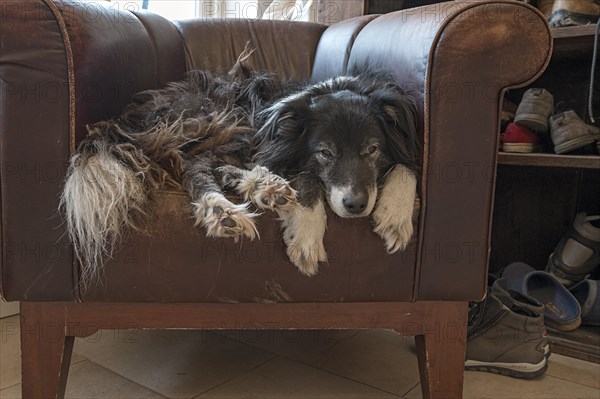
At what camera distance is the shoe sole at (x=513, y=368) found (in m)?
1.82

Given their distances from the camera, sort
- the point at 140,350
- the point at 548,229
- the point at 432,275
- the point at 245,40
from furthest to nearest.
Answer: the point at 548,229
the point at 245,40
the point at 140,350
the point at 432,275

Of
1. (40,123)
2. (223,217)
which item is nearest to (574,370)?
(223,217)

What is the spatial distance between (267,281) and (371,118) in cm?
54

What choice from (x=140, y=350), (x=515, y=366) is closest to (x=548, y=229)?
(x=515, y=366)

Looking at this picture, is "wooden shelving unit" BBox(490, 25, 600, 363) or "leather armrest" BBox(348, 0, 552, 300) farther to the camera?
"wooden shelving unit" BBox(490, 25, 600, 363)

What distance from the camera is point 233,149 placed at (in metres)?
1.60

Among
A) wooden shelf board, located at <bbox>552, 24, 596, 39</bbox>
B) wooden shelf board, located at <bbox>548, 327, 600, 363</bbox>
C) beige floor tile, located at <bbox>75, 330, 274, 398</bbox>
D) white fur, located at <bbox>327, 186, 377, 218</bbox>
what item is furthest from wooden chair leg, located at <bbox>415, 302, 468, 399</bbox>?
wooden shelf board, located at <bbox>552, 24, 596, 39</bbox>

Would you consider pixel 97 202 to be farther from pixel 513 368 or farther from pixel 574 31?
pixel 574 31

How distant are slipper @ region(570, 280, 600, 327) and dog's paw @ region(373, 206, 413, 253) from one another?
1136mm

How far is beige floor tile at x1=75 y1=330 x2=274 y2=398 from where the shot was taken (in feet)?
5.68

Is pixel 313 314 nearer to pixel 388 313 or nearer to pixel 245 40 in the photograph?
pixel 388 313

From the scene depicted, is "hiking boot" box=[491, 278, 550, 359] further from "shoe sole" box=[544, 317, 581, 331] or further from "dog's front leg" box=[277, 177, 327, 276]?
"dog's front leg" box=[277, 177, 327, 276]

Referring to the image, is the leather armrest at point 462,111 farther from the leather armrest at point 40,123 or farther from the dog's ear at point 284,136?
the leather armrest at point 40,123

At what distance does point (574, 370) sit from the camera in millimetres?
1915
